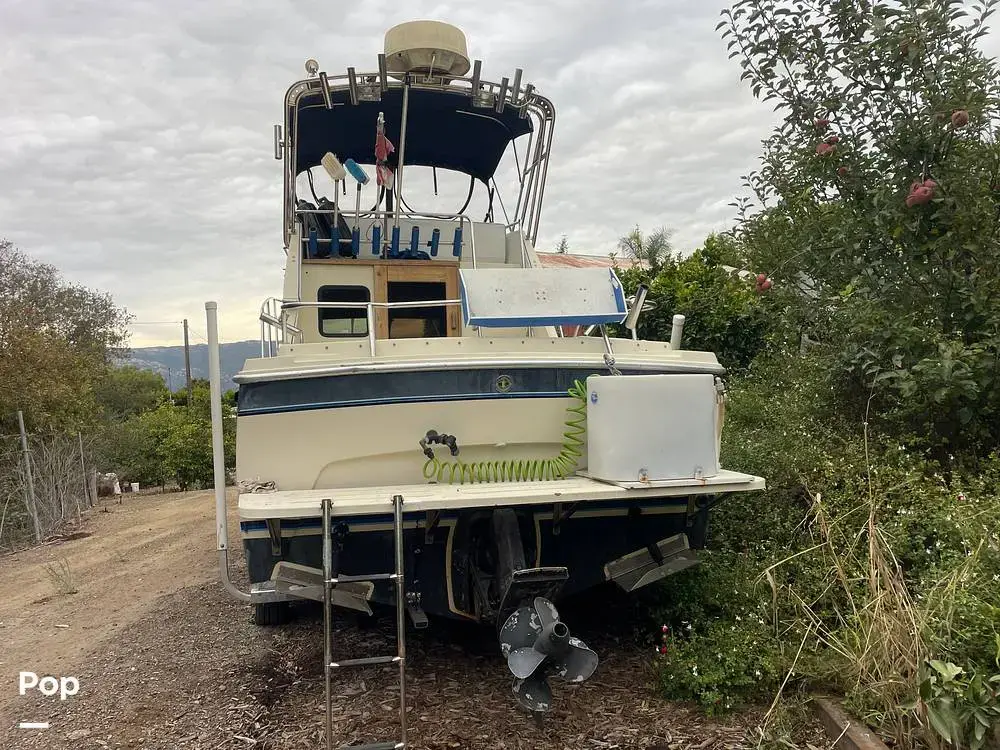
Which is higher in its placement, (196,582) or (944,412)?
(944,412)

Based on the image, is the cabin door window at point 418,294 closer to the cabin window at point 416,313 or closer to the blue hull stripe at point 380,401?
the cabin window at point 416,313

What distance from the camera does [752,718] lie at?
3.27 m

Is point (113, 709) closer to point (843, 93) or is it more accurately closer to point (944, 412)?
point (944, 412)

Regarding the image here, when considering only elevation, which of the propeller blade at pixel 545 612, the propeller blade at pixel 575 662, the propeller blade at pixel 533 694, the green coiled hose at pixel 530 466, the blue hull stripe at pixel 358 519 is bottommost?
the propeller blade at pixel 533 694

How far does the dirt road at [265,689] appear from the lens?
3.33 metres

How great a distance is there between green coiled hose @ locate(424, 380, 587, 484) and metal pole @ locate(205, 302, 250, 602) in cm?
101

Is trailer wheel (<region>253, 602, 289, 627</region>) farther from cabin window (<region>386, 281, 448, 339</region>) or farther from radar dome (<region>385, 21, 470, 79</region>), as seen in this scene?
radar dome (<region>385, 21, 470, 79</region>)

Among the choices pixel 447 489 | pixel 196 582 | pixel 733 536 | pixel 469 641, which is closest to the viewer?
pixel 447 489

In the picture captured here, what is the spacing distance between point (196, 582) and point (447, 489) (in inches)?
162

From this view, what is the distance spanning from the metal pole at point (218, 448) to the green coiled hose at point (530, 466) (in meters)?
1.01

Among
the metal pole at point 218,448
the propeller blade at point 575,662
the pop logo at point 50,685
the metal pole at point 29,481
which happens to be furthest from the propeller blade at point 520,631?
the metal pole at point 29,481

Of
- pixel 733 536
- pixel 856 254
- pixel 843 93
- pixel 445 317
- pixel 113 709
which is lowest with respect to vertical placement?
pixel 113 709

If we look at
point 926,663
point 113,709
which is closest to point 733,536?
point 926,663

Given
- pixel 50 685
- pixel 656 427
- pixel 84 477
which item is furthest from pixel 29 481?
pixel 656 427
